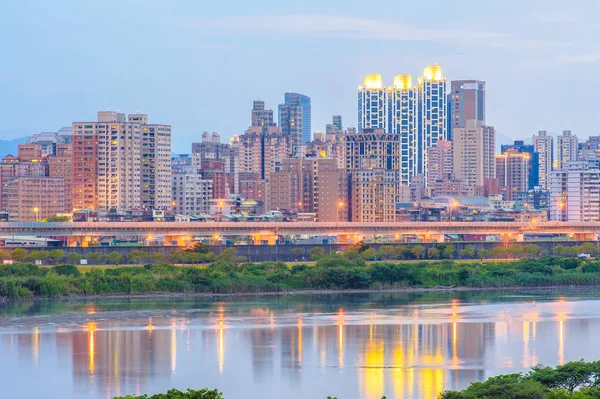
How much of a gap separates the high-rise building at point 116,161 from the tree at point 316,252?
6864cm

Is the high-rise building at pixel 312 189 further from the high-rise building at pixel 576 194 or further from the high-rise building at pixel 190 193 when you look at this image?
the high-rise building at pixel 576 194

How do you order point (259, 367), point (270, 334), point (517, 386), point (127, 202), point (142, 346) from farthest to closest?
point (127, 202)
point (270, 334)
point (142, 346)
point (259, 367)
point (517, 386)

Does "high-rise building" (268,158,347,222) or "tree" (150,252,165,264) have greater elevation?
"high-rise building" (268,158,347,222)

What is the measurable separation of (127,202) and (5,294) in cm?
8931

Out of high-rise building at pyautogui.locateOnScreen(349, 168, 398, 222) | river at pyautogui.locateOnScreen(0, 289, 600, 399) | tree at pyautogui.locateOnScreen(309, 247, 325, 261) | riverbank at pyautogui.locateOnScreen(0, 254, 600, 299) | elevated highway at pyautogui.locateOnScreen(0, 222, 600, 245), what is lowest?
river at pyautogui.locateOnScreen(0, 289, 600, 399)

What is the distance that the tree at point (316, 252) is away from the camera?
69869mm

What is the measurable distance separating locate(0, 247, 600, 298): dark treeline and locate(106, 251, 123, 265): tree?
5693 mm

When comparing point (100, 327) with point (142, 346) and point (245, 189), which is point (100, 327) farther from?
point (245, 189)

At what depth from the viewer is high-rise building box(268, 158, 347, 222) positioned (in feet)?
460

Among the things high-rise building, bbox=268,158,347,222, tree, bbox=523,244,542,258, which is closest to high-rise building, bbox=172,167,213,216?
high-rise building, bbox=268,158,347,222

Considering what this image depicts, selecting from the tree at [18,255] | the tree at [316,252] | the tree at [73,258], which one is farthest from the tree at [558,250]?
the tree at [18,255]

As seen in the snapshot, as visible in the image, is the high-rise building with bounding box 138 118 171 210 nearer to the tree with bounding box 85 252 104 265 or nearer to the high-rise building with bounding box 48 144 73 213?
the high-rise building with bounding box 48 144 73 213

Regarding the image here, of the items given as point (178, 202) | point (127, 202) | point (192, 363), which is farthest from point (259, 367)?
point (178, 202)

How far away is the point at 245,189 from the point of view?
17125 cm
